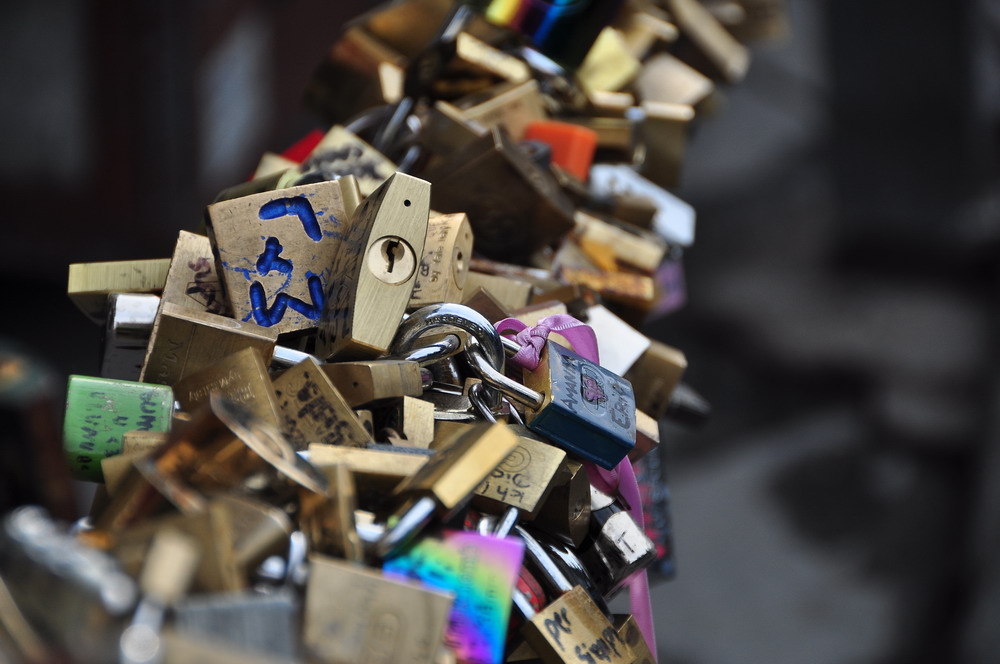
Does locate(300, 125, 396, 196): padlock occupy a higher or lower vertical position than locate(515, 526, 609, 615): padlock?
higher

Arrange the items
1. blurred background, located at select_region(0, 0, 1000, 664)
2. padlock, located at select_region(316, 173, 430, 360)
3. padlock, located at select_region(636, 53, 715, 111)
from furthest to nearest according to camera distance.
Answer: blurred background, located at select_region(0, 0, 1000, 664), padlock, located at select_region(636, 53, 715, 111), padlock, located at select_region(316, 173, 430, 360)

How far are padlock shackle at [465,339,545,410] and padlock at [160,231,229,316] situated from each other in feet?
0.86

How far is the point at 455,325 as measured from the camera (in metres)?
0.80

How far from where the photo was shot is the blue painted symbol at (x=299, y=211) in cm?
86

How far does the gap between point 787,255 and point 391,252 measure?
2870 millimetres

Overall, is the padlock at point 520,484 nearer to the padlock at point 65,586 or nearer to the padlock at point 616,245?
the padlock at point 65,586

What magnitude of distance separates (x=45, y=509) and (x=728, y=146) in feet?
10.9

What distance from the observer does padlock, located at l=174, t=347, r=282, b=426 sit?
713 mm

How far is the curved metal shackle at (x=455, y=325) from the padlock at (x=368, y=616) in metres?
0.30

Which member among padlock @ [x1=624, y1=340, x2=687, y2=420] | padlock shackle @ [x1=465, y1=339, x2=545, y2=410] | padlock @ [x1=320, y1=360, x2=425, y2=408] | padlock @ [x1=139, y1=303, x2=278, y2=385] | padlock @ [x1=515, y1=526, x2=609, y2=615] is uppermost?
padlock shackle @ [x1=465, y1=339, x2=545, y2=410]

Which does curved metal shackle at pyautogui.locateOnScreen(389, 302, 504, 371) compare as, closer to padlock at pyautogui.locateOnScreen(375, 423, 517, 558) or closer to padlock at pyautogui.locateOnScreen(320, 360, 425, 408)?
padlock at pyautogui.locateOnScreen(320, 360, 425, 408)

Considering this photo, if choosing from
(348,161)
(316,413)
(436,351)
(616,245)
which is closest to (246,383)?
(316,413)

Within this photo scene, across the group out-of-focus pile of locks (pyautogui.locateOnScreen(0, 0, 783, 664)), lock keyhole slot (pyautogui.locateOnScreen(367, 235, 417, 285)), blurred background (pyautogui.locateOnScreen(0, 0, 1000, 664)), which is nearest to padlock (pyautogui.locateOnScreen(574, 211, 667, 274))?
out-of-focus pile of locks (pyautogui.locateOnScreen(0, 0, 783, 664))

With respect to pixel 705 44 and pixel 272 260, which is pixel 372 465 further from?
pixel 705 44
